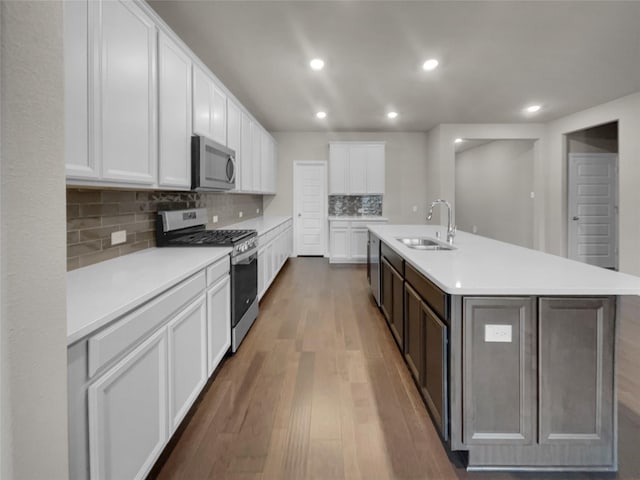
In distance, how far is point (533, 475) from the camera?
1.65m

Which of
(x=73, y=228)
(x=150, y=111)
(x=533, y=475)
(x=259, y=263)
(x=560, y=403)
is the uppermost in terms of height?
(x=150, y=111)

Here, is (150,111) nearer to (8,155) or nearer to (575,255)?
(8,155)

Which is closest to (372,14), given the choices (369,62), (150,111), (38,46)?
(369,62)

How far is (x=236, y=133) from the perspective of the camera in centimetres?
405

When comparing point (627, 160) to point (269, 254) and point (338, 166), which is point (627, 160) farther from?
point (269, 254)

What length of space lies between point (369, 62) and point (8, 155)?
12.8 feet

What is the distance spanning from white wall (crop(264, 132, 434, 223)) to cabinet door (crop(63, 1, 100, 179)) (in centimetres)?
609

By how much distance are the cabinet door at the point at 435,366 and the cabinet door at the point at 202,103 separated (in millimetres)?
2167

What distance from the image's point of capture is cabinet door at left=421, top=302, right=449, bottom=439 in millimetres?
1702

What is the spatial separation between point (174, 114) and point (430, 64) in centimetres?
289

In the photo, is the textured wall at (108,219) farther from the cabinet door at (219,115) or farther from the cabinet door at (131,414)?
the cabinet door at (131,414)

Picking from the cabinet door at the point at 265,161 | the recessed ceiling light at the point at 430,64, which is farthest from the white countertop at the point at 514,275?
the cabinet door at the point at 265,161

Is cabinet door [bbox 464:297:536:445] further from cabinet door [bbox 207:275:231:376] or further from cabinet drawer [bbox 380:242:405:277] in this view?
cabinet door [bbox 207:275:231:376]

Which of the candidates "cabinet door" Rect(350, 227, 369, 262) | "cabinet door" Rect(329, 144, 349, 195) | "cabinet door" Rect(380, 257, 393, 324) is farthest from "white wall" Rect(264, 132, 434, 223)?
"cabinet door" Rect(380, 257, 393, 324)
